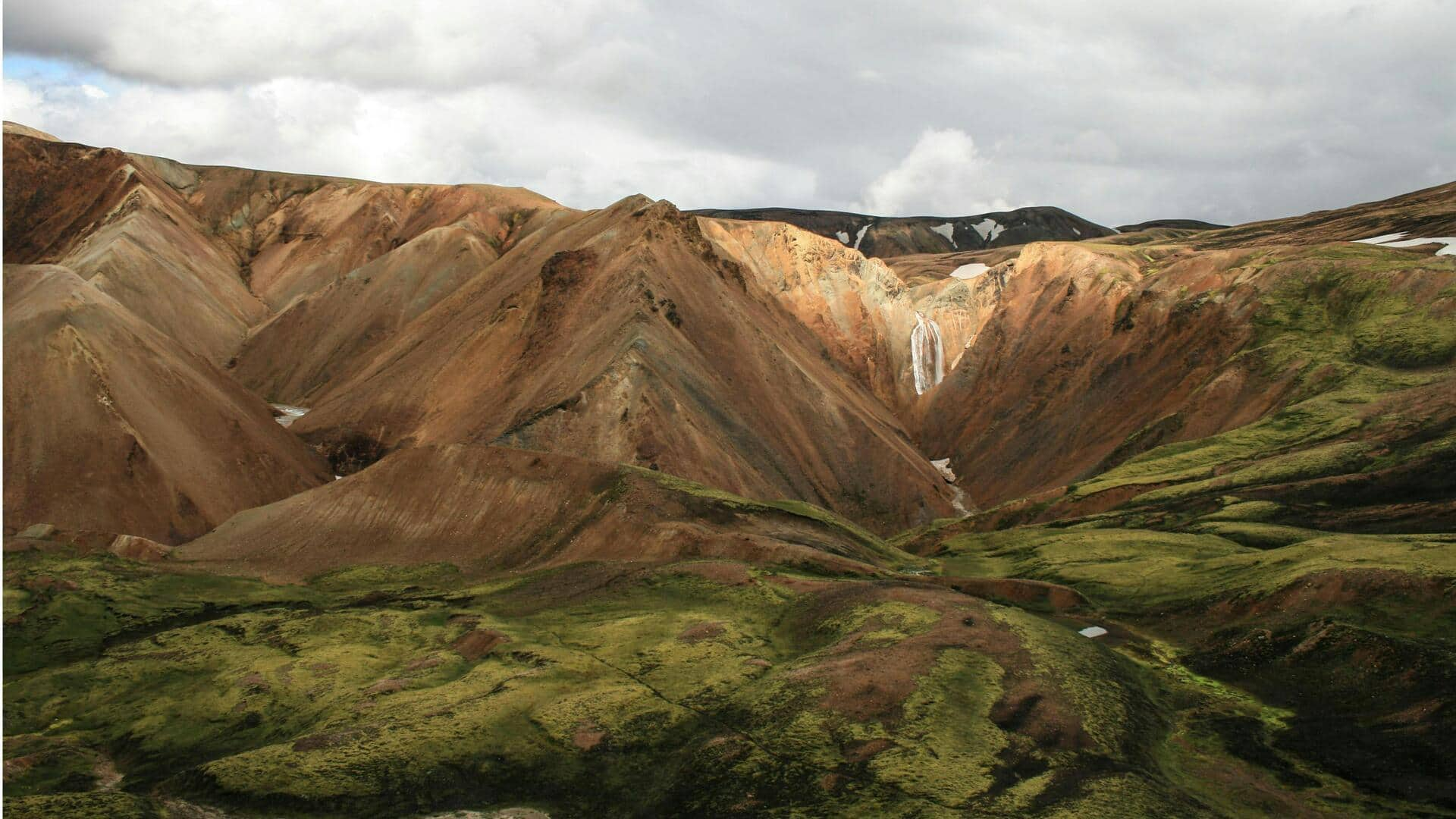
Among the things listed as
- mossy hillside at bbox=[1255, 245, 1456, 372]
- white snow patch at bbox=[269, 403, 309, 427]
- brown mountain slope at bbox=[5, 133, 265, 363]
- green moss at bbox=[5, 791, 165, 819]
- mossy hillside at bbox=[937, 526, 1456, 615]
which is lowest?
mossy hillside at bbox=[937, 526, 1456, 615]

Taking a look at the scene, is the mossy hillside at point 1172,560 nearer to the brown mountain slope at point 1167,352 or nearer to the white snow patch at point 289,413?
the brown mountain slope at point 1167,352

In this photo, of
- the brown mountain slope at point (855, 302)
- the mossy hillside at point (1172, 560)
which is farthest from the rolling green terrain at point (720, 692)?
the brown mountain slope at point (855, 302)

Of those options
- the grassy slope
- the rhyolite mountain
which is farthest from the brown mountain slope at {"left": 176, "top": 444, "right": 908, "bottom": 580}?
the grassy slope

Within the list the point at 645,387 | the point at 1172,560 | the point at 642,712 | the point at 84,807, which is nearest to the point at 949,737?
the point at 642,712

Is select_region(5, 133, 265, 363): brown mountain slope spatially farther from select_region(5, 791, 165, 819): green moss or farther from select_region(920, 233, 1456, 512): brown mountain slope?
select_region(5, 791, 165, 819): green moss

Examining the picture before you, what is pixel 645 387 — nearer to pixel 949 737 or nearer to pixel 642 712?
pixel 642 712

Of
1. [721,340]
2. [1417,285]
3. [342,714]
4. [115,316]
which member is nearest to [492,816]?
[342,714]
